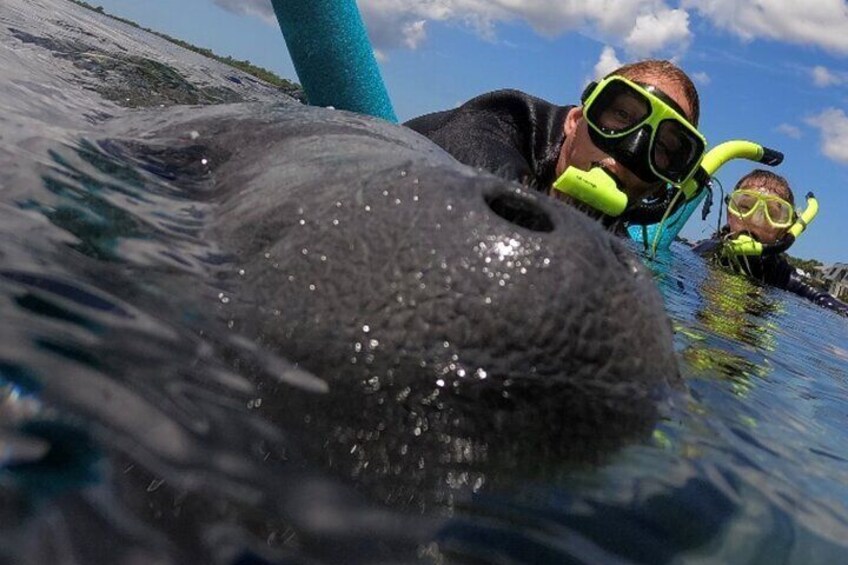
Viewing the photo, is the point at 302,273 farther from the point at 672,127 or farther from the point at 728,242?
the point at 728,242

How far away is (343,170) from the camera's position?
2.62 m

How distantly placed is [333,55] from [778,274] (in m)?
11.1

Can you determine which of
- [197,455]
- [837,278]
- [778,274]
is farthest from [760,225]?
[837,278]

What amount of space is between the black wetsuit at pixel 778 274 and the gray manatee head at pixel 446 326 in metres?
13.5

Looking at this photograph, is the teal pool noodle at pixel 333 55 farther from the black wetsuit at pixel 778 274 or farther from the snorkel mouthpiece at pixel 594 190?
the black wetsuit at pixel 778 274

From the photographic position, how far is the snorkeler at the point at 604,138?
5.97m

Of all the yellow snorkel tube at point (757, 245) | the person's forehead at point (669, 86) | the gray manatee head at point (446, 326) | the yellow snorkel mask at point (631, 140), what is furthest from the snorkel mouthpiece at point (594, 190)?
the yellow snorkel tube at point (757, 245)

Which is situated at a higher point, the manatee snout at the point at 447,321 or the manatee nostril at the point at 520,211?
the manatee nostril at the point at 520,211

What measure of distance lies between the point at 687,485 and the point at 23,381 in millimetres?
1686

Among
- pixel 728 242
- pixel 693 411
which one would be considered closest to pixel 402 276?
pixel 693 411

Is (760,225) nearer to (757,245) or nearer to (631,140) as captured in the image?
(757,245)

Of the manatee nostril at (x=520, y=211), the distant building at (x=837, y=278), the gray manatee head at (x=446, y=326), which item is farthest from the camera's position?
the distant building at (x=837, y=278)

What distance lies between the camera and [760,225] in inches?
579

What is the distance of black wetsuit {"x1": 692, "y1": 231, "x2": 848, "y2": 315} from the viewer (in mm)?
15328
